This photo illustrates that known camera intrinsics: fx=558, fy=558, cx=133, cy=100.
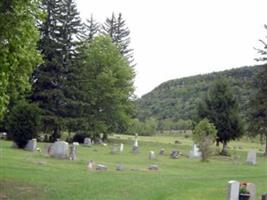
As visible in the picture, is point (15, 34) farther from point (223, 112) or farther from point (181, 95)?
point (181, 95)

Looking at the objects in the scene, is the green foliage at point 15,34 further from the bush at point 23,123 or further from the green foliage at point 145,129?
the green foliage at point 145,129

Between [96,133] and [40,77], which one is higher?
[40,77]

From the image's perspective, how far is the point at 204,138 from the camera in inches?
1441

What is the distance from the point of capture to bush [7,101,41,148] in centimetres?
3512

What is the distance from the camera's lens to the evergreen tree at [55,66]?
51.1m

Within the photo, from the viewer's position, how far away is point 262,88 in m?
49.8

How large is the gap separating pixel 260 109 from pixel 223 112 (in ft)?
10.6

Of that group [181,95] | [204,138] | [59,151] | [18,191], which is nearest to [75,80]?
[204,138]

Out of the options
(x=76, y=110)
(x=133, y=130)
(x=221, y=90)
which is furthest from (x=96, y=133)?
(x=133, y=130)

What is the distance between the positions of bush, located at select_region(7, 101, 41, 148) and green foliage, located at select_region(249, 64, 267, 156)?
21.1 meters

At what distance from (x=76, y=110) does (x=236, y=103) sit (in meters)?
15.3

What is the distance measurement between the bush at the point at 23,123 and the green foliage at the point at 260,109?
69.3 feet

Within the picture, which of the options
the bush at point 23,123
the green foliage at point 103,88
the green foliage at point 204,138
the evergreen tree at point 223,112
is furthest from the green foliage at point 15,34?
the green foliage at point 103,88

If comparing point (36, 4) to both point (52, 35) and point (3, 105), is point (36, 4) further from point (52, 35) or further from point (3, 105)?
point (52, 35)
